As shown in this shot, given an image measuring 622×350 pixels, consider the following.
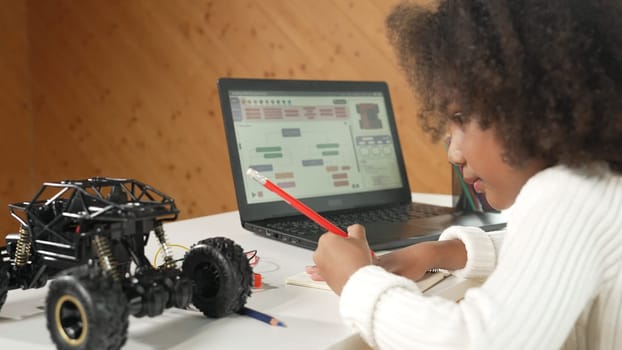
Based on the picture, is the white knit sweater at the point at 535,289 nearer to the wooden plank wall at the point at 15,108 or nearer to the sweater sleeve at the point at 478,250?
the sweater sleeve at the point at 478,250

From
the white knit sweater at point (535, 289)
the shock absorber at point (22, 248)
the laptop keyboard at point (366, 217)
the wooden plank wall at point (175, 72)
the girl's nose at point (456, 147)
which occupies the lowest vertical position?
the white knit sweater at point (535, 289)

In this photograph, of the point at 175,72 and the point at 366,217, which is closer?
the point at 366,217

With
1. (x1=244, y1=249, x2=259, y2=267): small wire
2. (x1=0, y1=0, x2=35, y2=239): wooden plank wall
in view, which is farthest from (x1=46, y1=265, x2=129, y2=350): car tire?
(x1=0, y1=0, x2=35, y2=239): wooden plank wall

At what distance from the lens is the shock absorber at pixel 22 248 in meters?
0.57

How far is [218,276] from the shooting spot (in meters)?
0.59

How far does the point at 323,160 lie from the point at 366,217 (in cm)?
17

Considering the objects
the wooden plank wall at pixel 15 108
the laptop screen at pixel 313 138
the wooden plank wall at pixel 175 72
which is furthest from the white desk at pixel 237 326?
the wooden plank wall at pixel 15 108

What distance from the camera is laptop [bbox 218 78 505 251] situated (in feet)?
3.52

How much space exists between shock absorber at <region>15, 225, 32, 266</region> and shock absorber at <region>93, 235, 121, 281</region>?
0.37ft

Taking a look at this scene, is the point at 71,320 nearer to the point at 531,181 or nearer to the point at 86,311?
the point at 86,311

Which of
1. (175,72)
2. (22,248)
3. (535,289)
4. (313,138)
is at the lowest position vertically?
(535,289)

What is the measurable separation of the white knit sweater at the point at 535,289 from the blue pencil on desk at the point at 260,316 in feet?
0.22

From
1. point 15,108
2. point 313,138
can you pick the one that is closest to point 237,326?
point 313,138

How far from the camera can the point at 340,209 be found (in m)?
1.21
